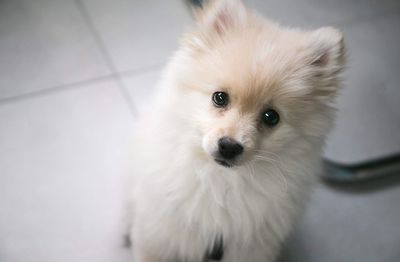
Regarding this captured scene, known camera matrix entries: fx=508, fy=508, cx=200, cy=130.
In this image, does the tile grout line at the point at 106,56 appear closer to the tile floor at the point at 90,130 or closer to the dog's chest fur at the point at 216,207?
the tile floor at the point at 90,130

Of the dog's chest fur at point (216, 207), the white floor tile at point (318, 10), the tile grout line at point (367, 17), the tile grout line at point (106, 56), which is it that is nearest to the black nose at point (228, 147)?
the dog's chest fur at point (216, 207)

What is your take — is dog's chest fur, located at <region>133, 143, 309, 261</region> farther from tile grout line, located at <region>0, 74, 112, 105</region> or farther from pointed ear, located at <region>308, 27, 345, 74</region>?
tile grout line, located at <region>0, 74, 112, 105</region>

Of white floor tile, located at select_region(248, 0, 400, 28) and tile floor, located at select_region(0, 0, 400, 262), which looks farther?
white floor tile, located at select_region(248, 0, 400, 28)

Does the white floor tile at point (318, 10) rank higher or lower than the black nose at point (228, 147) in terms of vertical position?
higher

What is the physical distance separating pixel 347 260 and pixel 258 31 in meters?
0.88

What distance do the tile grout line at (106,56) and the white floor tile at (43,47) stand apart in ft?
0.07

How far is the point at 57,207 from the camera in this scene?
160 centimetres

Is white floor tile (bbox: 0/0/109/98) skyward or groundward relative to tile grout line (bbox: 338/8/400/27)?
skyward

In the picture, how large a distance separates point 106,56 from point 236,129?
3.87 feet

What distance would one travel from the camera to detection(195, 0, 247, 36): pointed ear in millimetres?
1068

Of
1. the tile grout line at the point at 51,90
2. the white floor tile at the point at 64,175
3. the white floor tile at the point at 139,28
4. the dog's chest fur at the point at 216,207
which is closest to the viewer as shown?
the dog's chest fur at the point at 216,207

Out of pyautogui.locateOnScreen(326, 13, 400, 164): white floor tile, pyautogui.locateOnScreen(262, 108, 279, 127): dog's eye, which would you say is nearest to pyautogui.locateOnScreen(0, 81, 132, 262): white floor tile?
pyautogui.locateOnScreen(262, 108, 279, 127): dog's eye

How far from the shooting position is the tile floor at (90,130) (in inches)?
61.6

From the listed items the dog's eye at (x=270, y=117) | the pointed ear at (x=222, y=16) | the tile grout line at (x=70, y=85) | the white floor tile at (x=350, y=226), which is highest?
the tile grout line at (x=70, y=85)
